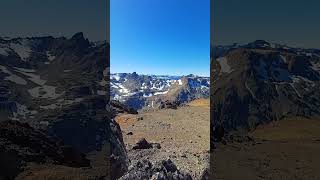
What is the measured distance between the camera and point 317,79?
1244 centimetres

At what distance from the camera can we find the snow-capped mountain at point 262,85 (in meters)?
12.2

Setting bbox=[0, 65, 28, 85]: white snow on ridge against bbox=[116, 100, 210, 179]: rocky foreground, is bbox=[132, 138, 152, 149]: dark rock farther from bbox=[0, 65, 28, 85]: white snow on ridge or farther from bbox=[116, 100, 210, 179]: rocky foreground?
bbox=[0, 65, 28, 85]: white snow on ridge

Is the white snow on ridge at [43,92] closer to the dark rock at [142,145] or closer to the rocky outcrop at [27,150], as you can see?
the rocky outcrop at [27,150]

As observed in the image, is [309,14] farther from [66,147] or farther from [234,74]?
[66,147]

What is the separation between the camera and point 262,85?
12289mm

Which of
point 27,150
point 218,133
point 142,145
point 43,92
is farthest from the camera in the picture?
point 142,145

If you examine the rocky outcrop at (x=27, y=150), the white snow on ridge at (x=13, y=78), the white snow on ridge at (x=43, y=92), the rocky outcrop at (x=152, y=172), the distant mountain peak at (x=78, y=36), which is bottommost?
the rocky outcrop at (x=152, y=172)

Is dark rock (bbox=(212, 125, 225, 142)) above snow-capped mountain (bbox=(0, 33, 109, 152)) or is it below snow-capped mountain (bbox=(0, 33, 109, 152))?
below

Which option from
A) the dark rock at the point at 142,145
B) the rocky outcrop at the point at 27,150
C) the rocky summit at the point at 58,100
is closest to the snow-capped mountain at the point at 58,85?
the rocky summit at the point at 58,100

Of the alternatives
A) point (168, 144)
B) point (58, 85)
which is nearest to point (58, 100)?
point (58, 85)

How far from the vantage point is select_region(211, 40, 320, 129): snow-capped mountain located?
12.2 meters

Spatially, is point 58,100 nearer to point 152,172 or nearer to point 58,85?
point 58,85

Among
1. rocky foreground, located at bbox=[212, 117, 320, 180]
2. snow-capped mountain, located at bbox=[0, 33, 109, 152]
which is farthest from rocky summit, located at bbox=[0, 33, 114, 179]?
rocky foreground, located at bbox=[212, 117, 320, 180]

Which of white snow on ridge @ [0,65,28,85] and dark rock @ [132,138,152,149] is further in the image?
dark rock @ [132,138,152,149]
